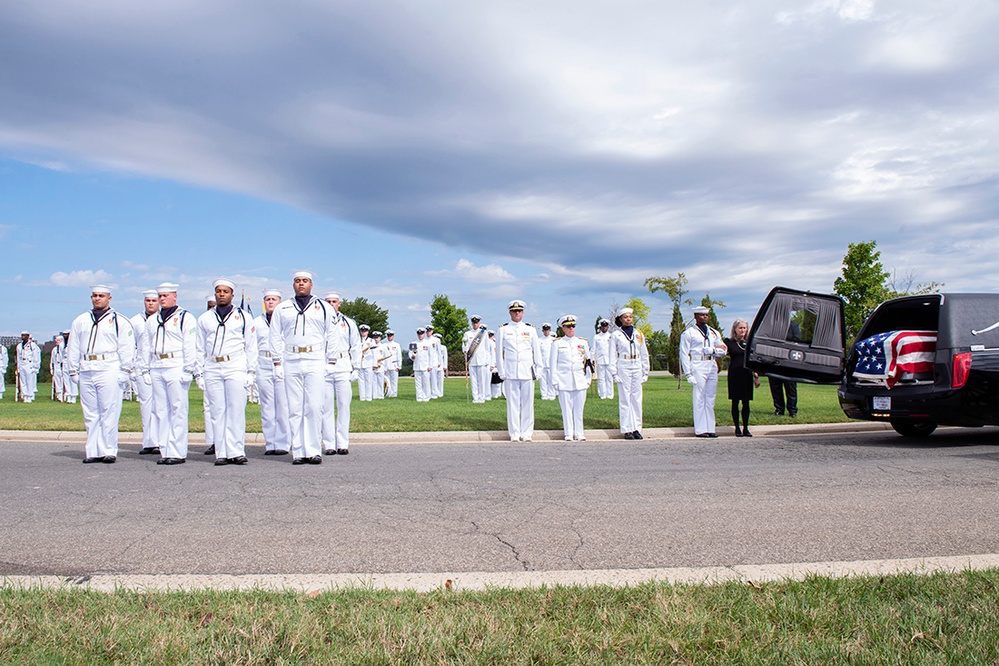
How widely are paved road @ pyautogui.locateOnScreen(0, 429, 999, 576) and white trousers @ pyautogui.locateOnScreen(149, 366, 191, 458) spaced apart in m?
0.34

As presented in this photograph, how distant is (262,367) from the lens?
12.0 m

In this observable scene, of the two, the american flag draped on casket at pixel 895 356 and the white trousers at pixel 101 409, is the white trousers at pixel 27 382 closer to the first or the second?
the white trousers at pixel 101 409

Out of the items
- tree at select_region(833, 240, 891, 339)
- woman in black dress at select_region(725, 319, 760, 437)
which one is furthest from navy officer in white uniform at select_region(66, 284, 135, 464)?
tree at select_region(833, 240, 891, 339)

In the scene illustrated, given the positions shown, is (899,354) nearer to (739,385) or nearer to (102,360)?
(739,385)

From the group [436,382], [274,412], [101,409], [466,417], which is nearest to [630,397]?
[466,417]

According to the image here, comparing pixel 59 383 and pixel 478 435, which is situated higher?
pixel 59 383

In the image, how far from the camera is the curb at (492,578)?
4.27 meters

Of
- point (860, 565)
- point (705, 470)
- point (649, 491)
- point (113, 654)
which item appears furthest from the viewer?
point (705, 470)

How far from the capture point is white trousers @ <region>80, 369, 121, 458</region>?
32.7 ft

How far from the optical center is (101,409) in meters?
10.2

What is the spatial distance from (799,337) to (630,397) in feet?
11.8

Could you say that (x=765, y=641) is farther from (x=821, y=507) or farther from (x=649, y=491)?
(x=649, y=491)

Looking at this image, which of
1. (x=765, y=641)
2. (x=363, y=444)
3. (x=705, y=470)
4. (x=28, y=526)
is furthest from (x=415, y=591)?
(x=363, y=444)

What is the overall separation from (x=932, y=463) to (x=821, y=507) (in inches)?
136
